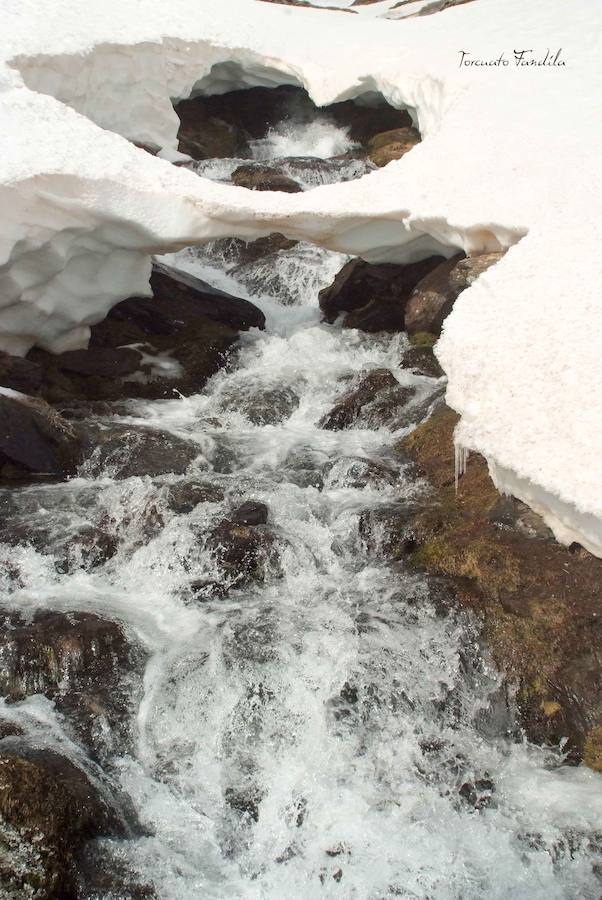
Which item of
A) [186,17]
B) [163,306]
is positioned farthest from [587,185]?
[186,17]

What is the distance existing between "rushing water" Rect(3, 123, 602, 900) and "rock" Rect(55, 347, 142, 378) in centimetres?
308

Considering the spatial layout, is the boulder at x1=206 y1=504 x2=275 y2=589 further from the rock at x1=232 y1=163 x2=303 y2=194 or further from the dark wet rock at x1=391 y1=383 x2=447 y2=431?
the rock at x1=232 y1=163 x2=303 y2=194

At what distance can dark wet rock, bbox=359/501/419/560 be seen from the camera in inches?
293

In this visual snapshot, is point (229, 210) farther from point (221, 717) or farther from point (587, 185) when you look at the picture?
point (221, 717)

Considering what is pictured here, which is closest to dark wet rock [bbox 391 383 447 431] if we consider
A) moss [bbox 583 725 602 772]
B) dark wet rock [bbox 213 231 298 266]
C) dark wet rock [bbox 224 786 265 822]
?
moss [bbox 583 725 602 772]

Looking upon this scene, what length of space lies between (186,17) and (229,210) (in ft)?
29.5

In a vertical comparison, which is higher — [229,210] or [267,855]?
[229,210]

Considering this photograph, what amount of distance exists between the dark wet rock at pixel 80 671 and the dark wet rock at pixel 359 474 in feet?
9.97

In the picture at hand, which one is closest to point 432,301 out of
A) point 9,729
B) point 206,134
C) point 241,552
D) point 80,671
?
point 241,552

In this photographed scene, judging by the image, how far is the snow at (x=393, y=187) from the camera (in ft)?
22.4

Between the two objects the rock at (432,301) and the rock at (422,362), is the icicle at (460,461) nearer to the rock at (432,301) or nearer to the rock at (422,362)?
the rock at (422,362)

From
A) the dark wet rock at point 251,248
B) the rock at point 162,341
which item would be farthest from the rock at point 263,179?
the rock at point 162,341

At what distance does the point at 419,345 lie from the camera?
452 inches

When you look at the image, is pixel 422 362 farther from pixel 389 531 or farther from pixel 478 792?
pixel 478 792
